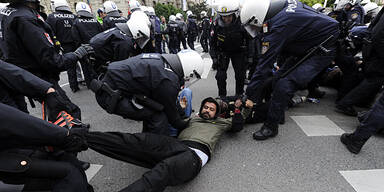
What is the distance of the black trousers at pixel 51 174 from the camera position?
122 centimetres

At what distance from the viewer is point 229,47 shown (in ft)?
11.4

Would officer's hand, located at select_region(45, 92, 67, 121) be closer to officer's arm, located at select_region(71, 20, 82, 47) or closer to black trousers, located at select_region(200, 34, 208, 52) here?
officer's arm, located at select_region(71, 20, 82, 47)

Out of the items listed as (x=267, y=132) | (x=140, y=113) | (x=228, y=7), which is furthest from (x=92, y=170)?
(x=228, y=7)

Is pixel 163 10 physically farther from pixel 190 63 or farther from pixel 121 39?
pixel 190 63

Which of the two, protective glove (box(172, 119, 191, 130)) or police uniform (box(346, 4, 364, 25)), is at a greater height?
police uniform (box(346, 4, 364, 25))

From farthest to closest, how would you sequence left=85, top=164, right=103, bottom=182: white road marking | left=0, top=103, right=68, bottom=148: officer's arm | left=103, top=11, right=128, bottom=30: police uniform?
left=103, top=11, right=128, bottom=30: police uniform
left=85, top=164, right=103, bottom=182: white road marking
left=0, top=103, right=68, bottom=148: officer's arm

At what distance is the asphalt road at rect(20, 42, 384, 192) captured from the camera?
1.84 metres

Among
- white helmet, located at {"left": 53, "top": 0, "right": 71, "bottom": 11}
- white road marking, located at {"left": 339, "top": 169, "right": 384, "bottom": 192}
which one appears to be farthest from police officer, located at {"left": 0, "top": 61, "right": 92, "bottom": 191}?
white helmet, located at {"left": 53, "top": 0, "right": 71, "bottom": 11}

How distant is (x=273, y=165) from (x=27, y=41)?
269 centimetres

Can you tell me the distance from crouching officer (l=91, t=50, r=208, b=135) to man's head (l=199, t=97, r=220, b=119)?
609 millimetres

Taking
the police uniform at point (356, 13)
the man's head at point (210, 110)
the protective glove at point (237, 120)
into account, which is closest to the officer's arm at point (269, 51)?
the protective glove at point (237, 120)

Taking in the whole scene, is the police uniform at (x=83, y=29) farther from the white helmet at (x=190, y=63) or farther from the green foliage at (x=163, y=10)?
the green foliage at (x=163, y=10)

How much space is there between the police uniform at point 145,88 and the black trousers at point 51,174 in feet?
2.15

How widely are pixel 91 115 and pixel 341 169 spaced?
11.6 ft
